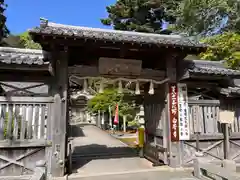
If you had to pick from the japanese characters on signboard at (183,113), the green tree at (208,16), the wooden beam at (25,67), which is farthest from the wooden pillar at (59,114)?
the green tree at (208,16)

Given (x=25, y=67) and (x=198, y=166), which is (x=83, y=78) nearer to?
(x=25, y=67)

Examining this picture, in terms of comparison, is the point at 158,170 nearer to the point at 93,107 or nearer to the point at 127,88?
the point at 127,88

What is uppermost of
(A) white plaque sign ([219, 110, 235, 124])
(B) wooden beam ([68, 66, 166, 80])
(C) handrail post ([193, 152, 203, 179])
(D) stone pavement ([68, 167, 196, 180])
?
(B) wooden beam ([68, 66, 166, 80])

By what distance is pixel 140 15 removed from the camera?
2833 cm

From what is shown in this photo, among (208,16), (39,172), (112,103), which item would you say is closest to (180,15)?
(208,16)

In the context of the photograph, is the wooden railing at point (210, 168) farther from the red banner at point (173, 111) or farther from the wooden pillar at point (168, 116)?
the red banner at point (173, 111)

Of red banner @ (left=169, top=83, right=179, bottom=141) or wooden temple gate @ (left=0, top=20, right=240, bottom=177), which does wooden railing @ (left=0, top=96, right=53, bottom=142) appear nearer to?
wooden temple gate @ (left=0, top=20, right=240, bottom=177)

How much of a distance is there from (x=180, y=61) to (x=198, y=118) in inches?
89.6

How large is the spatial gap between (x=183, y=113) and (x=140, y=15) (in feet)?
75.1

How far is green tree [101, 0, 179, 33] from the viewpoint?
2731 cm

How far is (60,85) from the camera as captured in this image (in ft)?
23.6

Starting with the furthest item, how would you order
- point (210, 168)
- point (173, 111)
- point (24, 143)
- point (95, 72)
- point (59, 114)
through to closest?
point (173, 111)
point (95, 72)
point (59, 114)
point (24, 143)
point (210, 168)

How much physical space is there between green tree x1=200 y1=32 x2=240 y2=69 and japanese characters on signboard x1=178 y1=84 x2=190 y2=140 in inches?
191

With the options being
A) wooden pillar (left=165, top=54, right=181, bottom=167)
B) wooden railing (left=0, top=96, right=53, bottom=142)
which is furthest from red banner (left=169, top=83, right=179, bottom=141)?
wooden railing (left=0, top=96, right=53, bottom=142)
